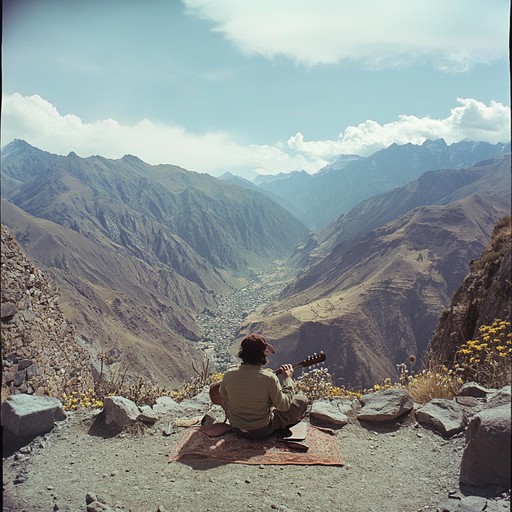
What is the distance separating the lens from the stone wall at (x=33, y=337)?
9494 mm

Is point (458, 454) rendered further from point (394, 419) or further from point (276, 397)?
point (276, 397)

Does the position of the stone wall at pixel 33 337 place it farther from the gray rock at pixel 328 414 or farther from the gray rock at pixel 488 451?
the gray rock at pixel 488 451

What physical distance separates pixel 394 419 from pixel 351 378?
253 feet

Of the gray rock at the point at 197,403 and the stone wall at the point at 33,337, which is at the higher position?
the stone wall at the point at 33,337

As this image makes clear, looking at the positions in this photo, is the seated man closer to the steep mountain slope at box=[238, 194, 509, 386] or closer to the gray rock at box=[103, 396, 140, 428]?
the gray rock at box=[103, 396, 140, 428]

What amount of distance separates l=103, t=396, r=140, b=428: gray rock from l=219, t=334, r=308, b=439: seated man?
1.75 metres

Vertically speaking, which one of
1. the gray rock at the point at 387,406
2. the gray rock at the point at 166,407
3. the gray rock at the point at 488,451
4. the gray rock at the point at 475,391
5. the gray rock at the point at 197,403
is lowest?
the gray rock at the point at 197,403

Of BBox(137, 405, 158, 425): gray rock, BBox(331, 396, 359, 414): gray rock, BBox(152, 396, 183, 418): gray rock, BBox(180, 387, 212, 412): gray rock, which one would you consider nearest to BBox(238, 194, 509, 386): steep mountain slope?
BBox(331, 396, 359, 414): gray rock

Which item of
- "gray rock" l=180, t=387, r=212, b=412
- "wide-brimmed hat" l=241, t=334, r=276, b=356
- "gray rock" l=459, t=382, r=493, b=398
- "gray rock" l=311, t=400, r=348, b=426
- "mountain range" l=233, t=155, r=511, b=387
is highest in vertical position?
"wide-brimmed hat" l=241, t=334, r=276, b=356

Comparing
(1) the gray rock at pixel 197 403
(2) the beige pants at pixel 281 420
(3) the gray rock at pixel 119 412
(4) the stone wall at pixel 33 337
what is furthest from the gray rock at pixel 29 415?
(2) the beige pants at pixel 281 420

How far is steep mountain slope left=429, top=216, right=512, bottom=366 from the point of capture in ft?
37.2

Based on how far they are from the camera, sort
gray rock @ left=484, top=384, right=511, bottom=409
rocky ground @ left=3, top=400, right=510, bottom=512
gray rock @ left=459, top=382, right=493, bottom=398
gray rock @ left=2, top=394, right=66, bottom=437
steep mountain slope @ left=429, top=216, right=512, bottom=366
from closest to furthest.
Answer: rocky ground @ left=3, top=400, right=510, bottom=512
gray rock @ left=484, top=384, right=511, bottom=409
gray rock @ left=2, top=394, right=66, bottom=437
gray rock @ left=459, top=382, right=493, bottom=398
steep mountain slope @ left=429, top=216, right=512, bottom=366

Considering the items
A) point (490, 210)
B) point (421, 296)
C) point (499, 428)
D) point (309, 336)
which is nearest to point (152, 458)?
point (499, 428)

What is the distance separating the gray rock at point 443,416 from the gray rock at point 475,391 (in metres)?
0.52
